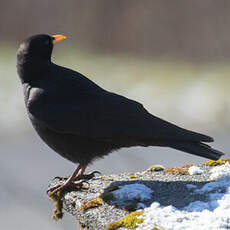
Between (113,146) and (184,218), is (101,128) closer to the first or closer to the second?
(113,146)

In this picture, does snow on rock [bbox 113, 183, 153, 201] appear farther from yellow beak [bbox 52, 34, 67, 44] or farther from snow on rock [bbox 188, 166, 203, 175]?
yellow beak [bbox 52, 34, 67, 44]

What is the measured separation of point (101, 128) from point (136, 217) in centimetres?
102

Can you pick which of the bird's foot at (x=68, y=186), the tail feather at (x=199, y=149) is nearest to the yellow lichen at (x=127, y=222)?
the tail feather at (x=199, y=149)

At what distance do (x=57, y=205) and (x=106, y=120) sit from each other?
931 millimetres

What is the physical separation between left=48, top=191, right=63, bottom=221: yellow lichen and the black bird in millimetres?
70

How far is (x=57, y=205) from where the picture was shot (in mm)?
4672

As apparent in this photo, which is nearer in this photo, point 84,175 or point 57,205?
point 57,205

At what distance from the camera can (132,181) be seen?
4559 millimetres

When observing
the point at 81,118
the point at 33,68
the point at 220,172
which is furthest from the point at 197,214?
the point at 33,68

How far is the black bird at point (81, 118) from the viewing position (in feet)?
14.5

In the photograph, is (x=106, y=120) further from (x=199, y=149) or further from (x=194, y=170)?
(x=194, y=170)

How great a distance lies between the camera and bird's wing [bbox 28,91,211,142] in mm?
4422

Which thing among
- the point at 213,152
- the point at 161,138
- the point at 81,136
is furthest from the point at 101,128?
the point at 213,152

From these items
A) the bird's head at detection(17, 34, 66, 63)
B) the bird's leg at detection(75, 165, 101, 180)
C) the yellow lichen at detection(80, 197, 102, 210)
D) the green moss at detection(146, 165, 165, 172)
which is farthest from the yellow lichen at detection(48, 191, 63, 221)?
the bird's head at detection(17, 34, 66, 63)
